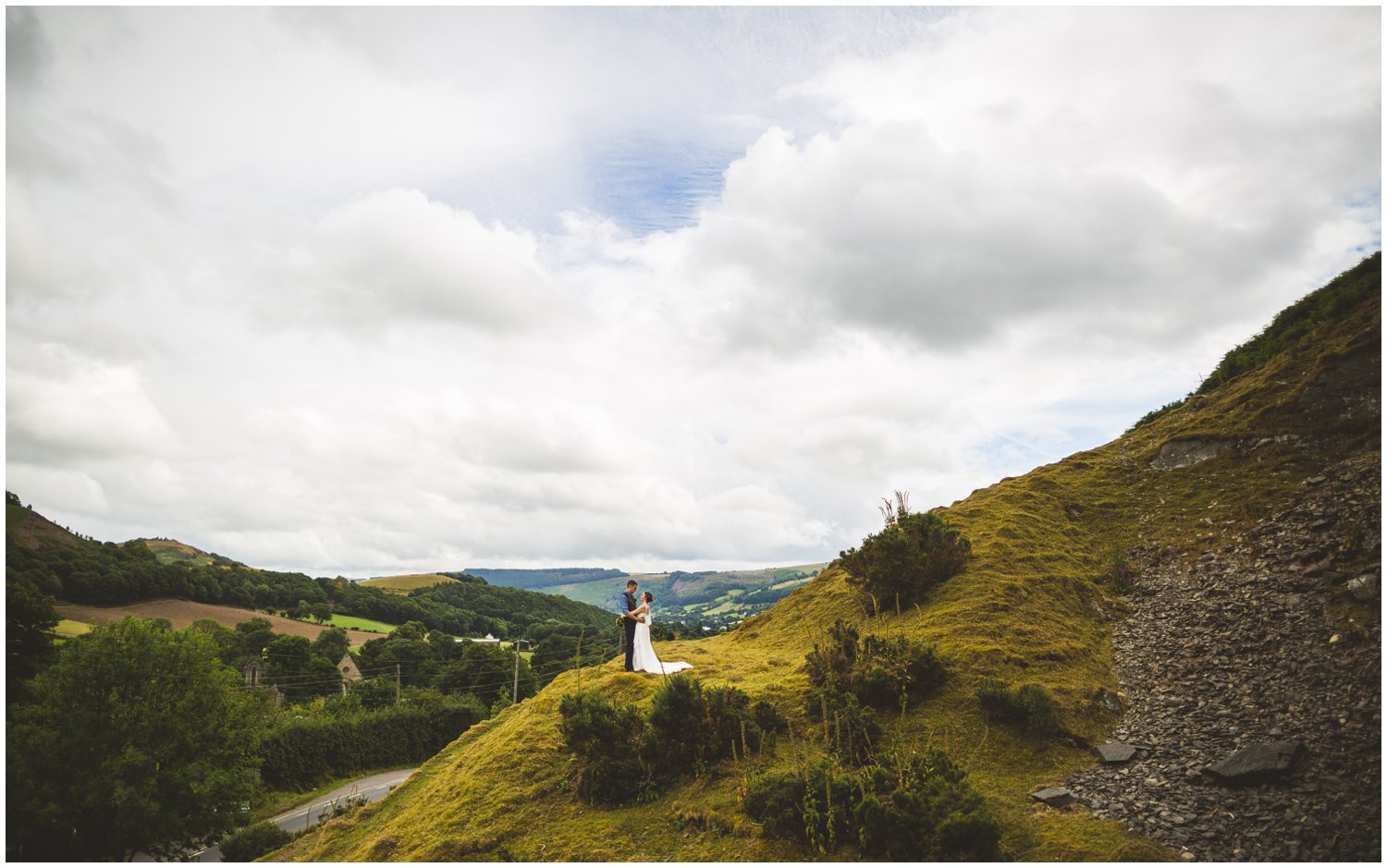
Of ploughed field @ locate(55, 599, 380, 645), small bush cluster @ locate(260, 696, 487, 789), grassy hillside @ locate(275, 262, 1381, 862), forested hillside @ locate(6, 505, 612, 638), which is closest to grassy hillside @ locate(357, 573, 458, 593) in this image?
forested hillside @ locate(6, 505, 612, 638)

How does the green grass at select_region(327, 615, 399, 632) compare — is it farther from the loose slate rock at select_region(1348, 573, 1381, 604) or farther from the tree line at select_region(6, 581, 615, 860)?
the loose slate rock at select_region(1348, 573, 1381, 604)

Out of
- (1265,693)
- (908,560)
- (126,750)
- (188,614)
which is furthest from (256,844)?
(188,614)

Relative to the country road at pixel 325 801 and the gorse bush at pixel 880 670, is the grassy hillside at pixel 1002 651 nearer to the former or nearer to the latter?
the gorse bush at pixel 880 670

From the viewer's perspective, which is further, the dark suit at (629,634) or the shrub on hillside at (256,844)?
the shrub on hillside at (256,844)

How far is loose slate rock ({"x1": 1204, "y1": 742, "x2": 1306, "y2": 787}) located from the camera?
25.8ft

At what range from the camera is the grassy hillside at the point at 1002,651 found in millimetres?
9188

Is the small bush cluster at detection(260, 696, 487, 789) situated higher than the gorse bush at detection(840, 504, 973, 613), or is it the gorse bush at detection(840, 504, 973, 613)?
the gorse bush at detection(840, 504, 973, 613)

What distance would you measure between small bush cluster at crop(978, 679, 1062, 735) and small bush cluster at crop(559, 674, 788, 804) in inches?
144

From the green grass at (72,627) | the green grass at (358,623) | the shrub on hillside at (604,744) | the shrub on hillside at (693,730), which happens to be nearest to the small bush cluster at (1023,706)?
the shrub on hillside at (693,730)

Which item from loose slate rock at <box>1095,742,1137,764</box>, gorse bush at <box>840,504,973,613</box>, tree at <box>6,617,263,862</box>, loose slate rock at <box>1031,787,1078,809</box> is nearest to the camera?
loose slate rock at <box>1031,787,1078,809</box>

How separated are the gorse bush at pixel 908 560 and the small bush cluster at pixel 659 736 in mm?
7318

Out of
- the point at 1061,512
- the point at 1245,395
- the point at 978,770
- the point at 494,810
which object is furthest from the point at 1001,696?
the point at 1245,395

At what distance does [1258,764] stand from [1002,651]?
5.05 meters

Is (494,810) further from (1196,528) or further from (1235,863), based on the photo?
(1196,528)
